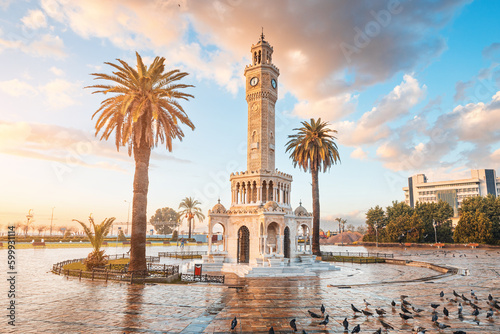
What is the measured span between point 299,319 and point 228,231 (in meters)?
23.1

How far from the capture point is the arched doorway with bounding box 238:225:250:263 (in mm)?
36156

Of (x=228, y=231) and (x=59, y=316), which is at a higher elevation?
(x=228, y=231)

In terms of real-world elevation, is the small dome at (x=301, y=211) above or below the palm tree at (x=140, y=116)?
below

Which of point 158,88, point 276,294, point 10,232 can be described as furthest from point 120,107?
point 276,294

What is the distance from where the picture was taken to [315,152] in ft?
145

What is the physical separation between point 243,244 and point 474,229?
5925cm

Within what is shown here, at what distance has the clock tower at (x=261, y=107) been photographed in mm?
37688

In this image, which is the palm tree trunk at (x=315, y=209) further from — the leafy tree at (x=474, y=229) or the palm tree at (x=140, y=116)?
the leafy tree at (x=474, y=229)

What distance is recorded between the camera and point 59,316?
13242 mm

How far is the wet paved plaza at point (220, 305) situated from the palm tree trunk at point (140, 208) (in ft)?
9.47

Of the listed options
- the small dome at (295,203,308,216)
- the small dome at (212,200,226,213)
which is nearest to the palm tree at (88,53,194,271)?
the small dome at (212,200,226,213)

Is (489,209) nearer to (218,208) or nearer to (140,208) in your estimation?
(218,208)

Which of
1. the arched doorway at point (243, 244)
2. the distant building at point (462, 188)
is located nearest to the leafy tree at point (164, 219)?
the arched doorway at point (243, 244)

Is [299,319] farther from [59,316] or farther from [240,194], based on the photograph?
[240,194]
